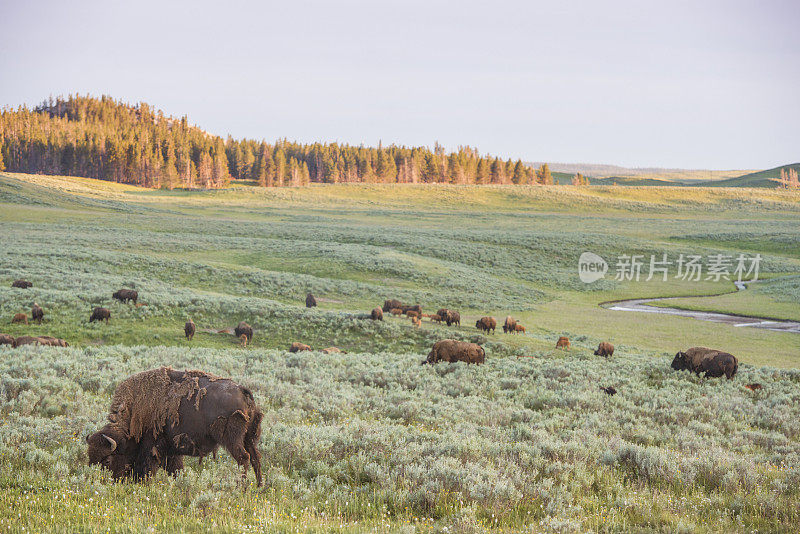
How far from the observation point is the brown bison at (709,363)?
15.3 m

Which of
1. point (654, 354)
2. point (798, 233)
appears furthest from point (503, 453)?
point (798, 233)

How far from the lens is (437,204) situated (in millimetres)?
99875

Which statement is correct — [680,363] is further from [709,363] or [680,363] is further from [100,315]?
[100,315]

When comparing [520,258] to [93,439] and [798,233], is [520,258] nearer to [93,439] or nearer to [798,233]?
[798,233]

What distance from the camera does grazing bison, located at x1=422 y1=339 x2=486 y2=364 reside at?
53.7 ft

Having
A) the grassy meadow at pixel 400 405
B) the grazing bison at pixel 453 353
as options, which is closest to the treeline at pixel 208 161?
the grassy meadow at pixel 400 405

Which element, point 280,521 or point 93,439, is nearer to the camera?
point 280,521

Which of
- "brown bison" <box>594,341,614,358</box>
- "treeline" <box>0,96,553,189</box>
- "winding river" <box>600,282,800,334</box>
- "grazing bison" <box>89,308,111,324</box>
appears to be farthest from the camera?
"treeline" <box>0,96,553,189</box>

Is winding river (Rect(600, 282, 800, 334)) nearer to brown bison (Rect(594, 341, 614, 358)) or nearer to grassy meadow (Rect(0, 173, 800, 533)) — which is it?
grassy meadow (Rect(0, 173, 800, 533))

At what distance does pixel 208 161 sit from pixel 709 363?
12054 centimetres

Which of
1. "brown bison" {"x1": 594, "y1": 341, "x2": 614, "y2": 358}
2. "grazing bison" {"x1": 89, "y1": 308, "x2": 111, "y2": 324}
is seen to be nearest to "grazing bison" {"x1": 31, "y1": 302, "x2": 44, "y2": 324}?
"grazing bison" {"x1": 89, "y1": 308, "x2": 111, "y2": 324}

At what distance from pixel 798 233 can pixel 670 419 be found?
233 feet

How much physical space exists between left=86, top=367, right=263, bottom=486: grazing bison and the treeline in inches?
4722

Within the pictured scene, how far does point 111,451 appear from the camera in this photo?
6.19 meters
